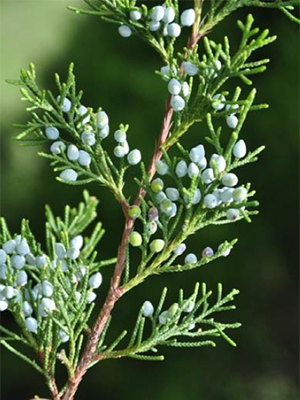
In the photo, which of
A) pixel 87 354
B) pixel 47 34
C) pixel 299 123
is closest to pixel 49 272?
pixel 87 354

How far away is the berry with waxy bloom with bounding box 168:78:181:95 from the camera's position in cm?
63

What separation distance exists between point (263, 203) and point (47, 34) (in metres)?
2.30

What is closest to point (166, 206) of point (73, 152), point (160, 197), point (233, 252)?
point (160, 197)

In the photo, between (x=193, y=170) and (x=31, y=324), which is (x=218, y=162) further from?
(x=31, y=324)

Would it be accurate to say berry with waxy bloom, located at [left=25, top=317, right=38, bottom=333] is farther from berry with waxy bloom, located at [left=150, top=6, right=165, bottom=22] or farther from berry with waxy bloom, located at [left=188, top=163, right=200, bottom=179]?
berry with waxy bloom, located at [left=150, top=6, right=165, bottom=22]

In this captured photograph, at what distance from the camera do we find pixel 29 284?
0.73m

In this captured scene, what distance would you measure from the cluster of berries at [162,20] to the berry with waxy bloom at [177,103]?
0.25 ft

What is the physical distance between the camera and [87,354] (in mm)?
667

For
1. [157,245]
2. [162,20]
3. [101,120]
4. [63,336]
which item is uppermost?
[162,20]

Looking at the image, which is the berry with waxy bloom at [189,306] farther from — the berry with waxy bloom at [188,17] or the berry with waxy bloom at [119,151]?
the berry with waxy bloom at [188,17]

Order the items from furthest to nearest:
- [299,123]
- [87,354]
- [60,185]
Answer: [60,185] < [299,123] < [87,354]

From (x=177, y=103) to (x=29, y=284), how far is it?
259mm

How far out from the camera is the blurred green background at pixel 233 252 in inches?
94.3

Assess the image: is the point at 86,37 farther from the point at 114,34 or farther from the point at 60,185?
the point at 60,185
